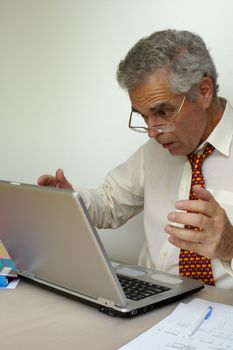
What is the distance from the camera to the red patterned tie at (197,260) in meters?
1.26

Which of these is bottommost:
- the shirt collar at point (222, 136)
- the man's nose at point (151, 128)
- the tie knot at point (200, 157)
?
the tie knot at point (200, 157)

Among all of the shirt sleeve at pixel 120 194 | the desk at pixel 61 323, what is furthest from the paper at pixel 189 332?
the shirt sleeve at pixel 120 194

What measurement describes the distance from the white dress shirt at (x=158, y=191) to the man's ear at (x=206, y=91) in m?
0.09

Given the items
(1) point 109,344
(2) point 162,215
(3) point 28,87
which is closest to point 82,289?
(1) point 109,344

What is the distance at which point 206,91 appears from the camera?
127 cm

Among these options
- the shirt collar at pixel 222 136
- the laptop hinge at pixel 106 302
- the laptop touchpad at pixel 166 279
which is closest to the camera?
the laptop hinge at pixel 106 302

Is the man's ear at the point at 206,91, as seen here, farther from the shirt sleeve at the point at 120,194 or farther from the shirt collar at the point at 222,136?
the shirt sleeve at the point at 120,194

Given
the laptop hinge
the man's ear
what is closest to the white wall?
the man's ear

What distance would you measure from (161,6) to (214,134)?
0.66 m

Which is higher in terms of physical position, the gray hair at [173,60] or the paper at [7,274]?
the gray hair at [173,60]

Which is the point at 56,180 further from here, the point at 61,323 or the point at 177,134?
the point at 61,323

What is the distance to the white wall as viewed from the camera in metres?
1.63

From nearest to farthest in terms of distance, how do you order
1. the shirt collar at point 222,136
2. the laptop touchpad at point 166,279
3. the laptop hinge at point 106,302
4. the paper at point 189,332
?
the paper at point 189,332, the laptop hinge at point 106,302, the laptop touchpad at point 166,279, the shirt collar at point 222,136

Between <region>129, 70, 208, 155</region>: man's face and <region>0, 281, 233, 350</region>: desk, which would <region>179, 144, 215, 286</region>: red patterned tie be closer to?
<region>129, 70, 208, 155</region>: man's face
